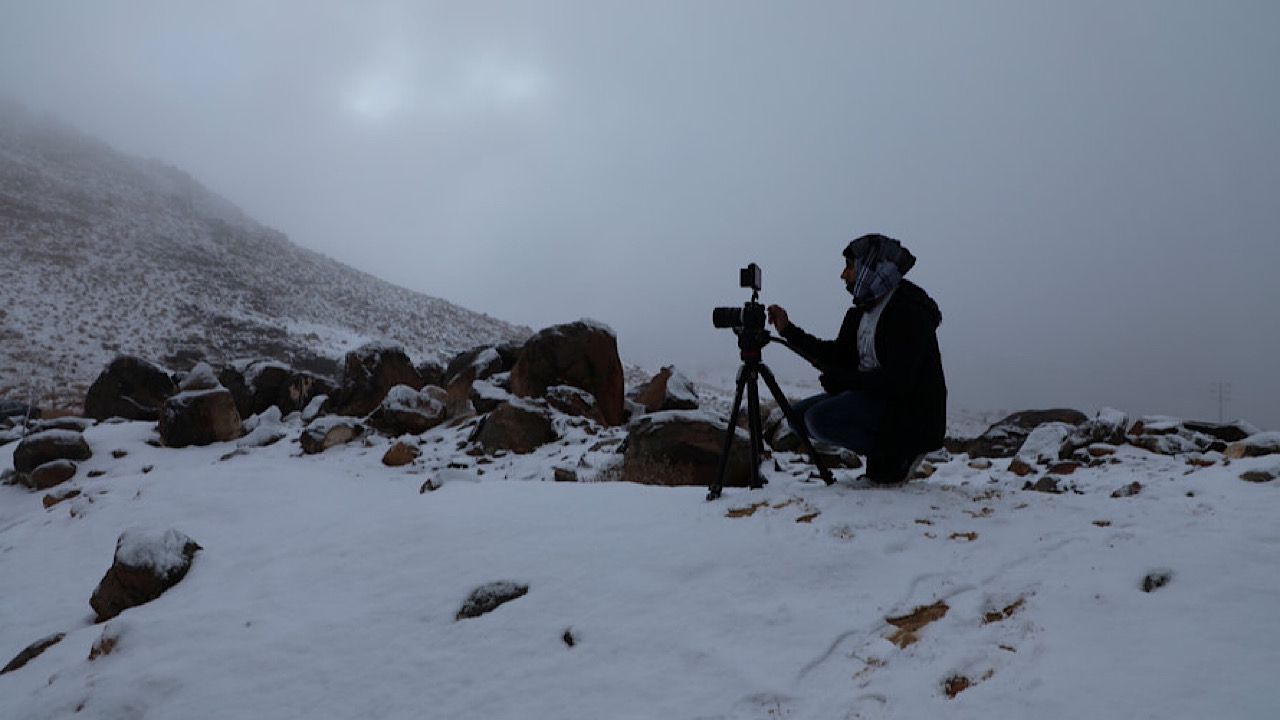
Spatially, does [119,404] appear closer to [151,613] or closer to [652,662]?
[151,613]

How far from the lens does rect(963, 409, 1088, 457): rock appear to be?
10.2 meters

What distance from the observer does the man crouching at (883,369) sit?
169 inches

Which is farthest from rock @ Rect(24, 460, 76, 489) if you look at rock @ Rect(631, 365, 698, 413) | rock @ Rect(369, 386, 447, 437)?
rock @ Rect(631, 365, 698, 413)

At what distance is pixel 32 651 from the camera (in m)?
4.40

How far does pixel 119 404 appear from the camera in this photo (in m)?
14.3

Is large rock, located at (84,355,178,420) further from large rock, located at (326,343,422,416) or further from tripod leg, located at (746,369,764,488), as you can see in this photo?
tripod leg, located at (746,369,764,488)

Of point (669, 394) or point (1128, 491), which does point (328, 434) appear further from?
point (1128, 491)

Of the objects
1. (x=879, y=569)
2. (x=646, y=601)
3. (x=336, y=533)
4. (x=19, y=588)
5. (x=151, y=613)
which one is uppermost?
(x=879, y=569)

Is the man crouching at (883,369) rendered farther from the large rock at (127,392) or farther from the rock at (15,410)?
the rock at (15,410)

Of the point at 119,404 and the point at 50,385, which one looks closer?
the point at 119,404

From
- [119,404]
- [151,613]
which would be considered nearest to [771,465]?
[151,613]

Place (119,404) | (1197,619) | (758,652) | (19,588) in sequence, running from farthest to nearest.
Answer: (119,404), (19,588), (758,652), (1197,619)

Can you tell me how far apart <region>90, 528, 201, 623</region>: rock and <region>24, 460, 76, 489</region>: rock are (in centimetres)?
735

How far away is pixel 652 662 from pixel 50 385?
28267 millimetres
